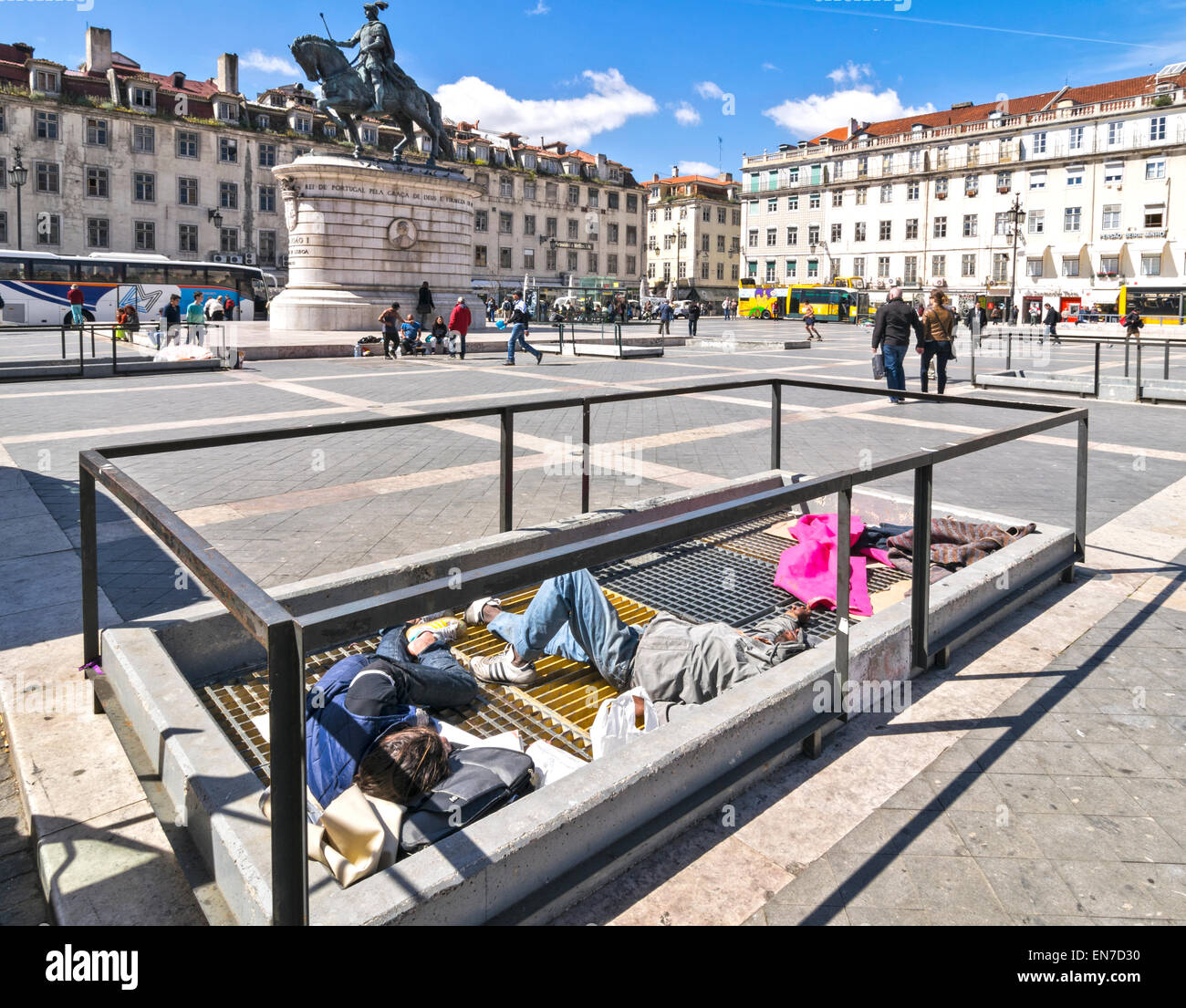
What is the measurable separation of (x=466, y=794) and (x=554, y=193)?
78061 millimetres

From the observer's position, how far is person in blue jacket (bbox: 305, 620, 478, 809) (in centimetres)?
264

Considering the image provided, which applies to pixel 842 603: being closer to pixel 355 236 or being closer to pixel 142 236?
pixel 355 236

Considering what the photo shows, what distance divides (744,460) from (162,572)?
18.4 ft

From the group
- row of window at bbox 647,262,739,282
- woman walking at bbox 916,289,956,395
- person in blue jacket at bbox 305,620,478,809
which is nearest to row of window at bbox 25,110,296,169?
row of window at bbox 647,262,739,282

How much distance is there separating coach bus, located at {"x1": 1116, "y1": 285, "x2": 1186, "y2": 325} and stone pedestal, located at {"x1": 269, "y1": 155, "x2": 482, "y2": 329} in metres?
36.9

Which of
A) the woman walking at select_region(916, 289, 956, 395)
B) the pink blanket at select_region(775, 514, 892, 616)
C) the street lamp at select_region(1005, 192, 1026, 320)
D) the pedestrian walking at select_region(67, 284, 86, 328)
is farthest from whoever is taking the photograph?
the street lamp at select_region(1005, 192, 1026, 320)

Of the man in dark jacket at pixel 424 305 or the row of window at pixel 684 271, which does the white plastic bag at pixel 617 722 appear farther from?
the row of window at pixel 684 271

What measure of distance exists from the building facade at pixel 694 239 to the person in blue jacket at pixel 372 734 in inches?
3583

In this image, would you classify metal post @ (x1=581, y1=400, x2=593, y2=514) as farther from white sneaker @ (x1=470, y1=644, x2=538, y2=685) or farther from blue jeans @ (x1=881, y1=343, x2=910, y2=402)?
blue jeans @ (x1=881, y1=343, x2=910, y2=402)

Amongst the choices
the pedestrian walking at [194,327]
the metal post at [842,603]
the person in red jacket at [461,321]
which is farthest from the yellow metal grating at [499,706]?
the person in red jacket at [461,321]

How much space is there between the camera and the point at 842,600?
3.53 meters

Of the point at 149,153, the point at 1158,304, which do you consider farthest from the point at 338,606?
the point at 149,153

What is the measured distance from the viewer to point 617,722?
329cm
